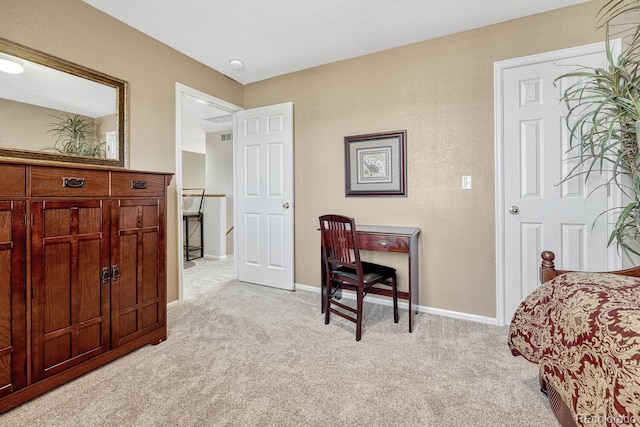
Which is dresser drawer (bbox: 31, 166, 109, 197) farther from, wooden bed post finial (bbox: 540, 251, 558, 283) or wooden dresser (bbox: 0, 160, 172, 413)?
wooden bed post finial (bbox: 540, 251, 558, 283)

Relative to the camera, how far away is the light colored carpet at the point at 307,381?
137cm

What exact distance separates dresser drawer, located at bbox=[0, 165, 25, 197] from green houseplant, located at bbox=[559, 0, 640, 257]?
3.04 meters

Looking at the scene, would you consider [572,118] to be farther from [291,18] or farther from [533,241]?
[291,18]

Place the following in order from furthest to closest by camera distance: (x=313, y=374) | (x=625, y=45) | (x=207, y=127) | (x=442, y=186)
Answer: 1. (x=207, y=127)
2. (x=442, y=186)
3. (x=625, y=45)
4. (x=313, y=374)

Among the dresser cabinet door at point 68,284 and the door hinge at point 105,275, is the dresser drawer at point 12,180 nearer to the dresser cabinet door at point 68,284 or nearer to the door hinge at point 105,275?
the dresser cabinet door at point 68,284

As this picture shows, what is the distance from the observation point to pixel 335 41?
2.64 metres

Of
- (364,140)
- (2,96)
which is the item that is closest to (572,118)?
(364,140)

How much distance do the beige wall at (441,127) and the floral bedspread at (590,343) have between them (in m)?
1.15

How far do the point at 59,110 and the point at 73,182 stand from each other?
797mm

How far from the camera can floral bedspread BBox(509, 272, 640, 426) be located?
81 centimetres

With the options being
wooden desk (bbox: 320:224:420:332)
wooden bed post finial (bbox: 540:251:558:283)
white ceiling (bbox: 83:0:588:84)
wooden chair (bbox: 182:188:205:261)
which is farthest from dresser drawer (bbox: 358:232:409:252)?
wooden chair (bbox: 182:188:205:261)

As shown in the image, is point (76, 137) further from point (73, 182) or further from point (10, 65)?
point (73, 182)

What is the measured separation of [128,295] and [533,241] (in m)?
3.04

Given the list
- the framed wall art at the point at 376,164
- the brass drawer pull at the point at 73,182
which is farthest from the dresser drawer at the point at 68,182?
the framed wall art at the point at 376,164
